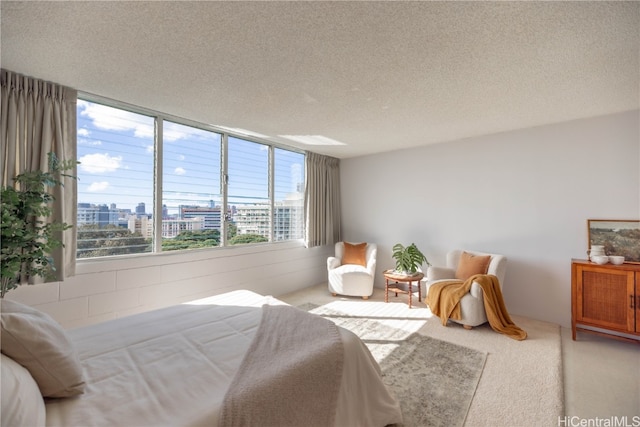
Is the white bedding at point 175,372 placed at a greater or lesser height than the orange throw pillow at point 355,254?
lesser

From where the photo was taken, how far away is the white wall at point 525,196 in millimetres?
3170

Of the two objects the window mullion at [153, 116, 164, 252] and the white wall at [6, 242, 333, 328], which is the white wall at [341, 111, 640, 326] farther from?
the window mullion at [153, 116, 164, 252]

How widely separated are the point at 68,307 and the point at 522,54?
4332mm

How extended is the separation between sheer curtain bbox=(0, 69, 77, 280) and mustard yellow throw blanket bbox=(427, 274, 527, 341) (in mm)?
3869

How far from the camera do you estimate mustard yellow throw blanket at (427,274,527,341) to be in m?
3.07

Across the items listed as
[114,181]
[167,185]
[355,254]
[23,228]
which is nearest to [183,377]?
[23,228]

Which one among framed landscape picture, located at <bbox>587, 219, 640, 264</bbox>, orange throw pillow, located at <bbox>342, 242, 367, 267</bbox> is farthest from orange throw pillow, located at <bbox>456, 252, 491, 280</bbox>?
orange throw pillow, located at <bbox>342, 242, 367, 267</bbox>

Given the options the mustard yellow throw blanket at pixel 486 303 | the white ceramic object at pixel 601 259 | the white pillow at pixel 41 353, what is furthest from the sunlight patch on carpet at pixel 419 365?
the white pillow at pixel 41 353

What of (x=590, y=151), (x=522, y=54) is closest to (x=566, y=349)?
(x=590, y=151)

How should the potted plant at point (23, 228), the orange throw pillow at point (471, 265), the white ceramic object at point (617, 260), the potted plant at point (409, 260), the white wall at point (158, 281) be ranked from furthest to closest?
the potted plant at point (409, 260), the orange throw pillow at point (471, 265), the white ceramic object at point (617, 260), the white wall at point (158, 281), the potted plant at point (23, 228)

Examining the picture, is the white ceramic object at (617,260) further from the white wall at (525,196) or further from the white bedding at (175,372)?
the white bedding at (175,372)

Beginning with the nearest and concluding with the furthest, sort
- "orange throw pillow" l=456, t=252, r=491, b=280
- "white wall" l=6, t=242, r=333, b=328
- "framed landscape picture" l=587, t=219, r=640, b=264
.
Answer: "white wall" l=6, t=242, r=333, b=328 < "framed landscape picture" l=587, t=219, r=640, b=264 < "orange throw pillow" l=456, t=252, r=491, b=280

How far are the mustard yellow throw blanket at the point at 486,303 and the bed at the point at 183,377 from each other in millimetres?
1823

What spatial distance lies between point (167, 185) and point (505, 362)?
13.2 ft
